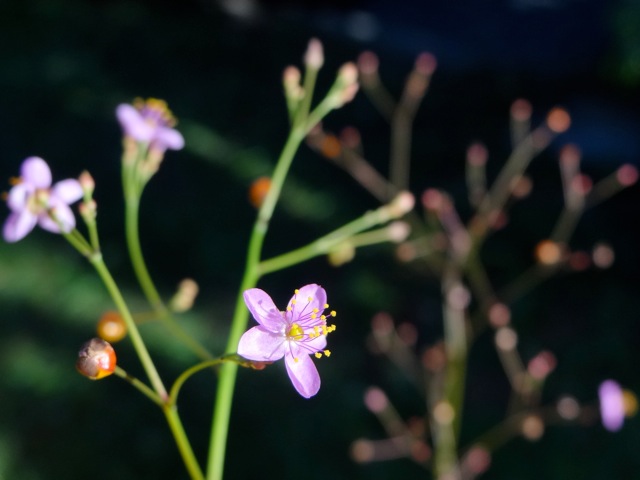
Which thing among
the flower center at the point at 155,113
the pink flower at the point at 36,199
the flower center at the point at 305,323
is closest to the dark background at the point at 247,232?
the flower center at the point at 155,113

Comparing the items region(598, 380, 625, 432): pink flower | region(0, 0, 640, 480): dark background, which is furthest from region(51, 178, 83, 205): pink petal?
region(0, 0, 640, 480): dark background

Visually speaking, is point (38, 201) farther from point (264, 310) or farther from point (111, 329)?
point (264, 310)

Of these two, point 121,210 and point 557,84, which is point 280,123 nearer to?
point 121,210

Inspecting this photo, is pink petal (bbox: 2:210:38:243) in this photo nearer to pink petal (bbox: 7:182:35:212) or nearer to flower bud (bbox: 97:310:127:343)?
pink petal (bbox: 7:182:35:212)

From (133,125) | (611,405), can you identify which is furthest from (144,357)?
(611,405)

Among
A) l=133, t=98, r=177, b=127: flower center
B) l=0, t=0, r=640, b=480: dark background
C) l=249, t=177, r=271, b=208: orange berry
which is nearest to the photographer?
l=249, t=177, r=271, b=208: orange berry
